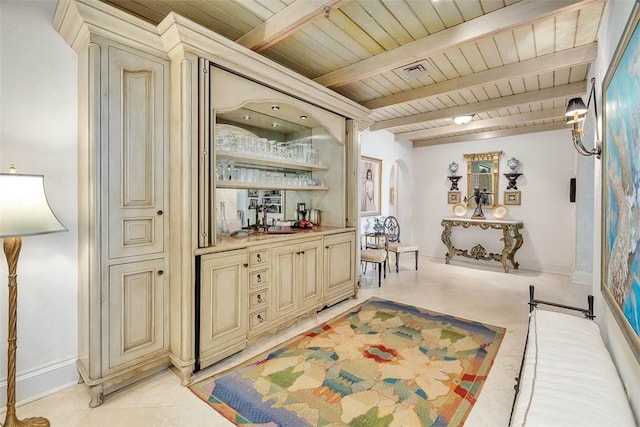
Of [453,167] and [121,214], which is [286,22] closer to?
[121,214]

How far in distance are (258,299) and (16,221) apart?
1.63m

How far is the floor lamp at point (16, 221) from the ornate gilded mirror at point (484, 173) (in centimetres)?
640

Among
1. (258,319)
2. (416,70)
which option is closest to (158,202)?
(258,319)

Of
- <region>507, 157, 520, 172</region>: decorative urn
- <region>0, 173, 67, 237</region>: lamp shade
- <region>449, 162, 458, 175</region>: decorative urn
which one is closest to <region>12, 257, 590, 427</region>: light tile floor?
<region>0, 173, 67, 237</region>: lamp shade

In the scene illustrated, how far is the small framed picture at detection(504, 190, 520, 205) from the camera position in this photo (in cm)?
568

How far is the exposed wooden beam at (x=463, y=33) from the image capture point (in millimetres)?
1994

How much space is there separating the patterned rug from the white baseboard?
0.85 m

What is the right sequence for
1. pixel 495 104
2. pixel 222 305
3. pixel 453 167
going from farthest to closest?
pixel 453 167, pixel 495 104, pixel 222 305

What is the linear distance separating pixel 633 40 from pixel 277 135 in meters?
3.19

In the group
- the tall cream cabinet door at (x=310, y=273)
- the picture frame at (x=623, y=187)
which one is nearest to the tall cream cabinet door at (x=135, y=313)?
the tall cream cabinet door at (x=310, y=273)

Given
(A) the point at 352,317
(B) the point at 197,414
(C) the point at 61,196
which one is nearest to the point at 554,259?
(A) the point at 352,317

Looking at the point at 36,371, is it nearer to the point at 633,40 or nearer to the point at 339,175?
the point at 339,175

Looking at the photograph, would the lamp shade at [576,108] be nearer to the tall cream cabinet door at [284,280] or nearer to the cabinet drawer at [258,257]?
the tall cream cabinet door at [284,280]

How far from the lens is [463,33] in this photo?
231 centimetres
